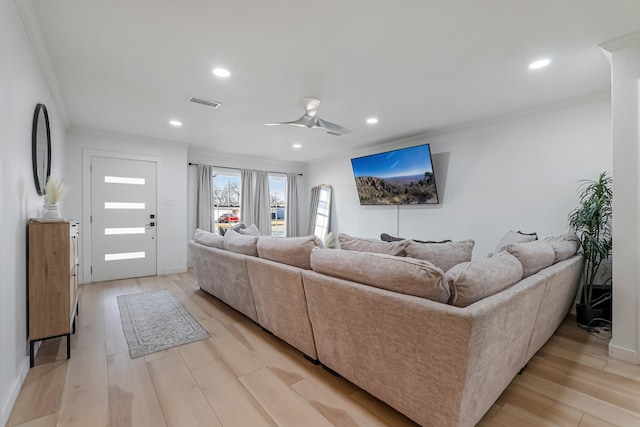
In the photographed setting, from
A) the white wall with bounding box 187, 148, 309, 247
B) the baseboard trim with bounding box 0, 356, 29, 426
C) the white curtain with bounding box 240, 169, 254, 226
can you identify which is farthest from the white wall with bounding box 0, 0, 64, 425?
the white curtain with bounding box 240, 169, 254, 226

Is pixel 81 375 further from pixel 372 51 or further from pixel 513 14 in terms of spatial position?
pixel 513 14

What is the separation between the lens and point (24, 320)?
201cm

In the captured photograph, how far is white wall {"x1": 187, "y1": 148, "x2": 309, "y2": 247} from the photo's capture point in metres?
5.86

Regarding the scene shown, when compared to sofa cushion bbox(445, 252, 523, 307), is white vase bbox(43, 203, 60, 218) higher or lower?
higher

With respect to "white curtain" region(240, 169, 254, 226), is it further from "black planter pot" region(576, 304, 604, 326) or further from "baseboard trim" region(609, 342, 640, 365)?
"baseboard trim" region(609, 342, 640, 365)

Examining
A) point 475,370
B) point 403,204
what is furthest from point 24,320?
point 403,204

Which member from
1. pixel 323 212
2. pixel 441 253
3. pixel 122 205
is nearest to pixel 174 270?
pixel 122 205

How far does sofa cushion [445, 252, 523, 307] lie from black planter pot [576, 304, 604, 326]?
6.50 ft

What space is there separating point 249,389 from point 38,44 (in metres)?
2.97

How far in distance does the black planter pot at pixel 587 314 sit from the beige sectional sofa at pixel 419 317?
78 centimetres

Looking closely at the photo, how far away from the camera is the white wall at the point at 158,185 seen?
4383 mm

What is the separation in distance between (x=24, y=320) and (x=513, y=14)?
398cm

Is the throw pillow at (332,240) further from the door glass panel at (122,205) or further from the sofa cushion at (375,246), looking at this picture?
the sofa cushion at (375,246)

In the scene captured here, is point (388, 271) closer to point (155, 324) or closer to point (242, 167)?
point (155, 324)
